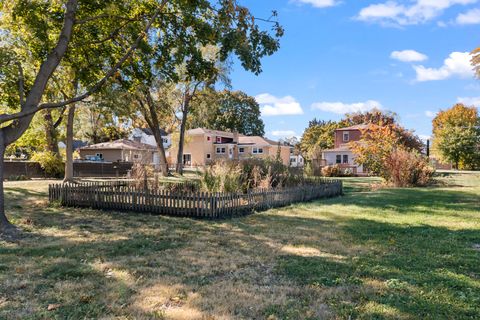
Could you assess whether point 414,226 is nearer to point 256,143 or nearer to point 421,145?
point 421,145

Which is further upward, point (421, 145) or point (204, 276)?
point (421, 145)

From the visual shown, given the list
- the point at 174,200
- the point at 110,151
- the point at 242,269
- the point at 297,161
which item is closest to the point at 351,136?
the point at 297,161

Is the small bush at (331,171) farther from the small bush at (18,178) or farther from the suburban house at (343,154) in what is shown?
the small bush at (18,178)

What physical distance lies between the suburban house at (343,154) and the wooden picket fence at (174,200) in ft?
107

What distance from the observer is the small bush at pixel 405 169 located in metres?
21.8

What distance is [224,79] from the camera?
108 ft

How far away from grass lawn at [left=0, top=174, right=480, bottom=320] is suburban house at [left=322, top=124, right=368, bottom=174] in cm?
3571

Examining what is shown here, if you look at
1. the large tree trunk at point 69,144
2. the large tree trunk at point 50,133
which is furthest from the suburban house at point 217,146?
the large tree trunk at point 69,144

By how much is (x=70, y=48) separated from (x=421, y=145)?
33.0 metres

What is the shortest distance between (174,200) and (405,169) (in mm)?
15517

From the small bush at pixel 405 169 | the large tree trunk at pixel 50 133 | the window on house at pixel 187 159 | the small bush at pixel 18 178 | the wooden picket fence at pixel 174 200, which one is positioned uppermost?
A: the large tree trunk at pixel 50 133

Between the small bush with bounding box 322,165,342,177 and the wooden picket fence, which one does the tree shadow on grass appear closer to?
the wooden picket fence

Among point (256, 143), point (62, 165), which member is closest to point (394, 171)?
point (62, 165)

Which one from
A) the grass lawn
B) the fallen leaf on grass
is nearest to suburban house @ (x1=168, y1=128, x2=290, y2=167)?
the grass lawn
